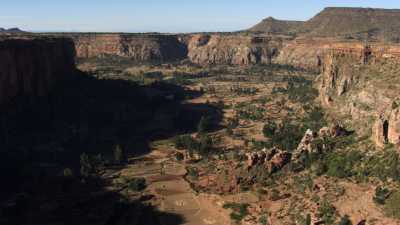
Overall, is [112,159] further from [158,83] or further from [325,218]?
[158,83]

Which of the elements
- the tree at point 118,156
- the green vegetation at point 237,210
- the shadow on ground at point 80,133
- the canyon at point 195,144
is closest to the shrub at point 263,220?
the canyon at point 195,144

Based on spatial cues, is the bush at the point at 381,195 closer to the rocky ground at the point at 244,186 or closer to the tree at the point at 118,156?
the rocky ground at the point at 244,186

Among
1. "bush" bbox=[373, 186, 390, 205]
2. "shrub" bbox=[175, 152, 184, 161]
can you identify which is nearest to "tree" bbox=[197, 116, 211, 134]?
"shrub" bbox=[175, 152, 184, 161]

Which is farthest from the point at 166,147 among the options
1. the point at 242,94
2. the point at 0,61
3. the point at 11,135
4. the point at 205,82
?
the point at 205,82

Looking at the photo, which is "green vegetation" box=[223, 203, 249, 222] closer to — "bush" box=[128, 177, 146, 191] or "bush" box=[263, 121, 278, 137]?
"bush" box=[128, 177, 146, 191]

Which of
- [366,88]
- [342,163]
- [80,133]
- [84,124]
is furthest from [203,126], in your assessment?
[342,163]
